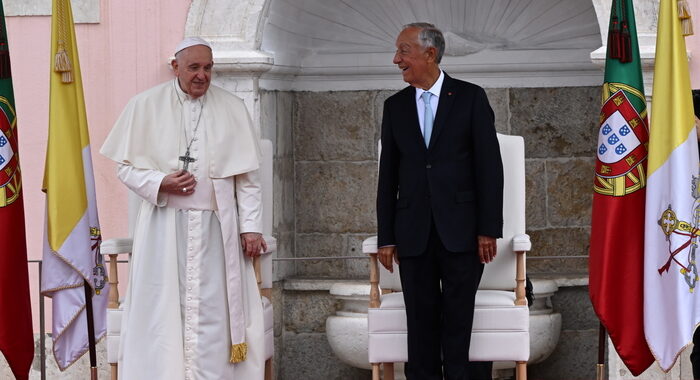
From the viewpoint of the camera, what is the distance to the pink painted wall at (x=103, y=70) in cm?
808

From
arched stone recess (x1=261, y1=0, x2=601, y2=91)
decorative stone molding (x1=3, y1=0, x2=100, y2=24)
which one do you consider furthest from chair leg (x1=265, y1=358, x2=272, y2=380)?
decorative stone molding (x1=3, y1=0, x2=100, y2=24)

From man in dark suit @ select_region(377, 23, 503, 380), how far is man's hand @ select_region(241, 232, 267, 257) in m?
0.54

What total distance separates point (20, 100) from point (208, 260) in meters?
1.74

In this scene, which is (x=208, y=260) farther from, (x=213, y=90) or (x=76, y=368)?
(x=76, y=368)

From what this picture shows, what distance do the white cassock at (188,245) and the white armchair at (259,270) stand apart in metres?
0.16

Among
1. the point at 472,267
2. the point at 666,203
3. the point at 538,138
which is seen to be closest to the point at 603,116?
the point at 666,203

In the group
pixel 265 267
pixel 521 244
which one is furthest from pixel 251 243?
pixel 521 244

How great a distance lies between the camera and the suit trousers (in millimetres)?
6891

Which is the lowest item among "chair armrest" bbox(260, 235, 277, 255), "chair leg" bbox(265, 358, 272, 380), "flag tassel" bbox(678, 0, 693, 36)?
"chair leg" bbox(265, 358, 272, 380)

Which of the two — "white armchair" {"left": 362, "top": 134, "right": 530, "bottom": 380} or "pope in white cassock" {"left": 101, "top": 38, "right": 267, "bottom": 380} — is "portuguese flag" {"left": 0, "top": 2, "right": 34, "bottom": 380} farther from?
"white armchair" {"left": 362, "top": 134, "right": 530, "bottom": 380}

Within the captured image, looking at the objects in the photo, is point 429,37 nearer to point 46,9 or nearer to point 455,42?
point 455,42

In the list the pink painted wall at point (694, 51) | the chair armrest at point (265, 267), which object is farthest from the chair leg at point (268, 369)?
the pink painted wall at point (694, 51)

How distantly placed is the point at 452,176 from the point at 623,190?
0.79 m

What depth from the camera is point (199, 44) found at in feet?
22.8
